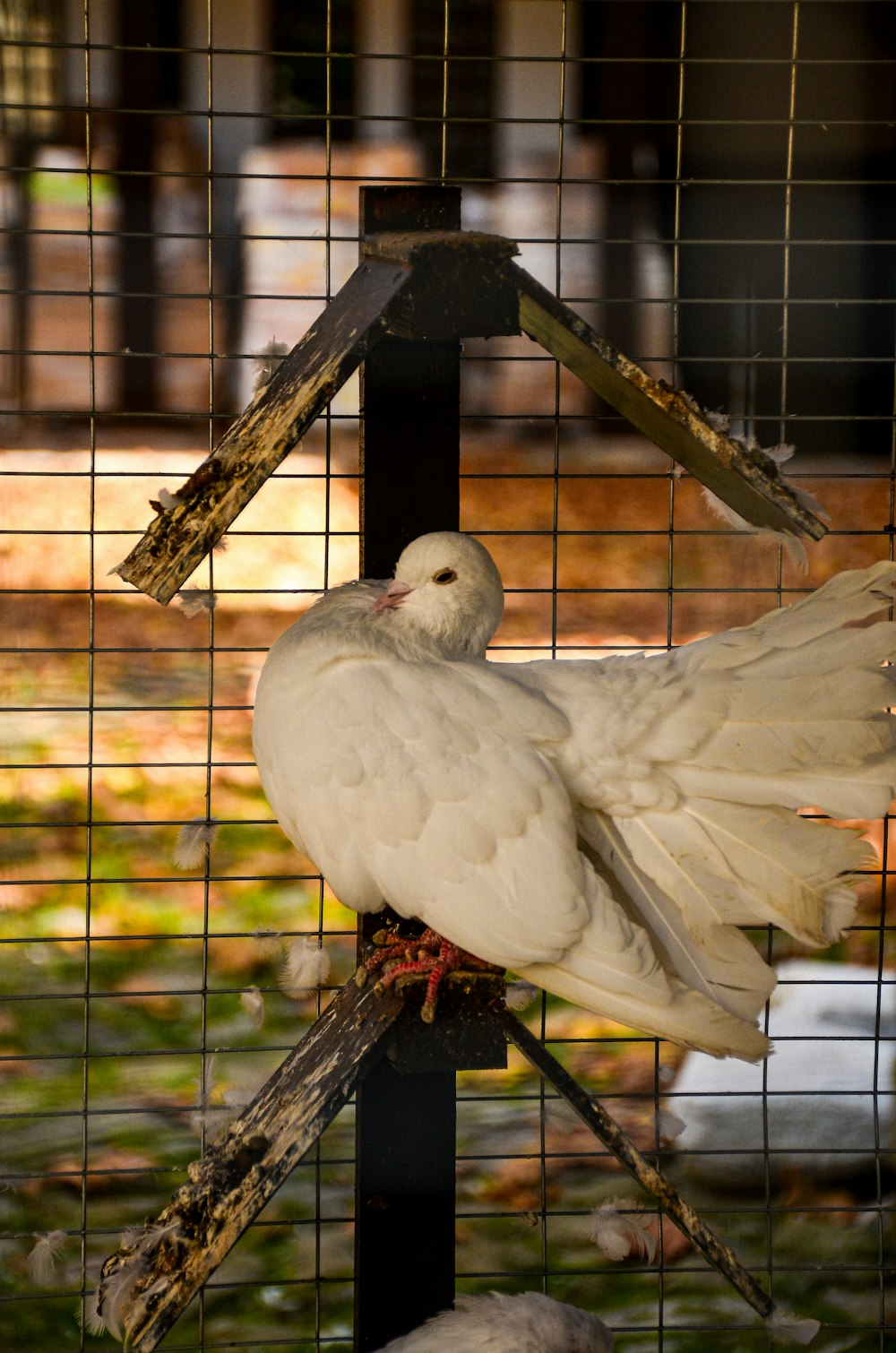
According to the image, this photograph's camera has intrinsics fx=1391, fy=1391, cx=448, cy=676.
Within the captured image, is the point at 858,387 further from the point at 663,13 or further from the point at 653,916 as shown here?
the point at 653,916

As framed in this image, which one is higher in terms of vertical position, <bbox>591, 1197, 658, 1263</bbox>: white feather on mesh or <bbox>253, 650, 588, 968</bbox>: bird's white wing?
<bbox>253, 650, 588, 968</bbox>: bird's white wing

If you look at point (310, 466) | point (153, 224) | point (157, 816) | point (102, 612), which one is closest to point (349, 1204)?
point (157, 816)

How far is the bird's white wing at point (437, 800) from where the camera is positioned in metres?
1.14

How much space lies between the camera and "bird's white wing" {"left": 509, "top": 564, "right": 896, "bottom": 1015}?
118 centimetres

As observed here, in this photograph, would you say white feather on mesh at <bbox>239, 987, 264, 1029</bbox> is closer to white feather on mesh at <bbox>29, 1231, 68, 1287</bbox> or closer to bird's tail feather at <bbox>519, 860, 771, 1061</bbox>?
white feather on mesh at <bbox>29, 1231, 68, 1287</bbox>

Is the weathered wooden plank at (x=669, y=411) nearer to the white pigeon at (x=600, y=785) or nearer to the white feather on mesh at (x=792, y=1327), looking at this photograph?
the white pigeon at (x=600, y=785)

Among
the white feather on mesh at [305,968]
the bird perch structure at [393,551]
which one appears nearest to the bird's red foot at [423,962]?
the bird perch structure at [393,551]

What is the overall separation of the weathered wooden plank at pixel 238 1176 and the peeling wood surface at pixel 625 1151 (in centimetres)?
12

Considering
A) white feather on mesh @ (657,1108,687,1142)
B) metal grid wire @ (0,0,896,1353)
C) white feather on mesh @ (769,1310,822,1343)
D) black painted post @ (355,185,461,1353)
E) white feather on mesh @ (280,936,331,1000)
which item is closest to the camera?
black painted post @ (355,185,461,1353)

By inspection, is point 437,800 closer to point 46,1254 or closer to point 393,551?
point 393,551

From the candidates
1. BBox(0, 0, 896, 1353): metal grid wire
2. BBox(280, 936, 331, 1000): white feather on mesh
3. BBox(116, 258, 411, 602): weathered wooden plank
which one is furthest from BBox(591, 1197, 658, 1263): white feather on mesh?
BBox(116, 258, 411, 602): weathered wooden plank

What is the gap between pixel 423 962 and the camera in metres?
1.24

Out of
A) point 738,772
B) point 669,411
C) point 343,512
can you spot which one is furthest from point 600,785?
point 343,512

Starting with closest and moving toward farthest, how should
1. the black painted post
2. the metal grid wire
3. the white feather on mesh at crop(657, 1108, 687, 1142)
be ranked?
the black painted post → the white feather on mesh at crop(657, 1108, 687, 1142) → the metal grid wire
